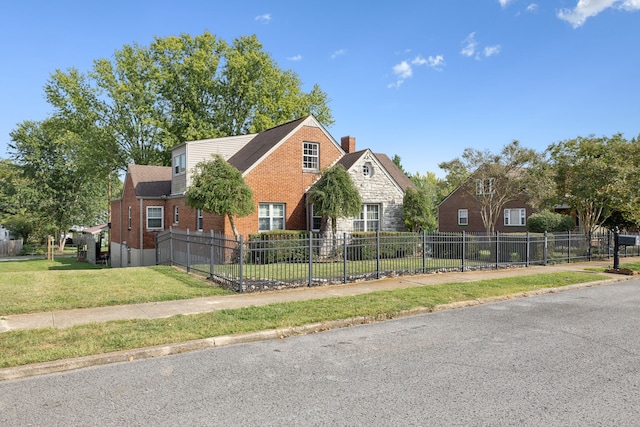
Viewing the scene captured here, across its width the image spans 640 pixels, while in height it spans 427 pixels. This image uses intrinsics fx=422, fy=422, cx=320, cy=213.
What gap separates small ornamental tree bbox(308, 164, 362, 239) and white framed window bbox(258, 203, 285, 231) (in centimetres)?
244

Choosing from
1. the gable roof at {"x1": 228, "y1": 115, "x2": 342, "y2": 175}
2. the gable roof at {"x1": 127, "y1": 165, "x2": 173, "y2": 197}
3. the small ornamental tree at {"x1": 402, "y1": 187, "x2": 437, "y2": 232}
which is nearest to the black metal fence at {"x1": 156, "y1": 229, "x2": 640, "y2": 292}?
the small ornamental tree at {"x1": 402, "y1": 187, "x2": 437, "y2": 232}

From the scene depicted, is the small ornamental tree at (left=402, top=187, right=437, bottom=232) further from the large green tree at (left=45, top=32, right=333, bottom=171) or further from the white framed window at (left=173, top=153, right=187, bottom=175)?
the large green tree at (left=45, top=32, right=333, bottom=171)

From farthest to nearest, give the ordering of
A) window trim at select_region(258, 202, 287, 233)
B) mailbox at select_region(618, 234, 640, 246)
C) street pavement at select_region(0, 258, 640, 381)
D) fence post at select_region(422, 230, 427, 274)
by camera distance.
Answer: window trim at select_region(258, 202, 287, 233)
mailbox at select_region(618, 234, 640, 246)
fence post at select_region(422, 230, 427, 274)
street pavement at select_region(0, 258, 640, 381)

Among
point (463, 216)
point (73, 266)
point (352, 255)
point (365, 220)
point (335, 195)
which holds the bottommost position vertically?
point (73, 266)

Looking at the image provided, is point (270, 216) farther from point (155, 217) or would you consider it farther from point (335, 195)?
point (155, 217)

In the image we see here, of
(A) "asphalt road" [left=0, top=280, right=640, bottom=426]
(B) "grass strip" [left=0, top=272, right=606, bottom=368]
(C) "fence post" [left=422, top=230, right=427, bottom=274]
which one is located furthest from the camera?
(C) "fence post" [left=422, top=230, right=427, bottom=274]

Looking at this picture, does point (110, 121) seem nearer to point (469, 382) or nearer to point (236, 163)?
point (236, 163)

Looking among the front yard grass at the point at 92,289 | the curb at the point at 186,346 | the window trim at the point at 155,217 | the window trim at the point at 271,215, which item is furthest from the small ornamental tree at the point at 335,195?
the window trim at the point at 155,217

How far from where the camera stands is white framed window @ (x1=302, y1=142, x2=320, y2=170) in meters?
22.1

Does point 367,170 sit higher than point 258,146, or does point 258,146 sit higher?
point 258,146

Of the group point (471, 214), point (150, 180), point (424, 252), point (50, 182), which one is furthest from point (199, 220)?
point (50, 182)

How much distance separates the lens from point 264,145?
22.4 metres

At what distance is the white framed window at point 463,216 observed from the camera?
41281mm

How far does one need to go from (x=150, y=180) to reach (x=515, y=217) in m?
29.9
